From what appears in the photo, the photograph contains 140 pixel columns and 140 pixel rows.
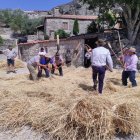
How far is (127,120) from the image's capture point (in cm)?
630

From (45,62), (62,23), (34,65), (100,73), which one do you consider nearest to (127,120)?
(100,73)

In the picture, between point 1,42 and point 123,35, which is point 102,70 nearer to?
point 123,35

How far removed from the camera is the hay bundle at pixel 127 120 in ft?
20.6

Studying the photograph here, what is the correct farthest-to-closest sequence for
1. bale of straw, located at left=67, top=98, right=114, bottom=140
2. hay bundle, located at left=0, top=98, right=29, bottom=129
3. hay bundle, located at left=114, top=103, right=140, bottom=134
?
hay bundle, located at left=0, top=98, right=29, bottom=129, hay bundle, located at left=114, top=103, right=140, bottom=134, bale of straw, located at left=67, top=98, right=114, bottom=140

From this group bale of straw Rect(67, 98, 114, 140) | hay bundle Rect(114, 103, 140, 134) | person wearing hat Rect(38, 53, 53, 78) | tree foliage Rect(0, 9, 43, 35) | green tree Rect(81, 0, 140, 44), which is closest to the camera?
bale of straw Rect(67, 98, 114, 140)

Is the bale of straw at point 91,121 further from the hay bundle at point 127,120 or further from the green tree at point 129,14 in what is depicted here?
the green tree at point 129,14

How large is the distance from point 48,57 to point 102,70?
4.03m

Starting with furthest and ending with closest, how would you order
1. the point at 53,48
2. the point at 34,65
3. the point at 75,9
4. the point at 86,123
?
the point at 75,9 < the point at 53,48 < the point at 34,65 < the point at 86,123

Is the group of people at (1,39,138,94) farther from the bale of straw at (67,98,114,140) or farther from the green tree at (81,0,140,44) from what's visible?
the green tree at (81,0,140,44)

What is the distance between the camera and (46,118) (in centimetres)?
664

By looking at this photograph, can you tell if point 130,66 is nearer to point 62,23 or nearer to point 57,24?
point 62,23

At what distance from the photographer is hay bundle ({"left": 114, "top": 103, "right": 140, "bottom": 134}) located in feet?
20.6

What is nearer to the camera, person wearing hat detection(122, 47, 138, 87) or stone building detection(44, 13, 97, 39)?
person wearing hat detection(122, 47, 138, 87)

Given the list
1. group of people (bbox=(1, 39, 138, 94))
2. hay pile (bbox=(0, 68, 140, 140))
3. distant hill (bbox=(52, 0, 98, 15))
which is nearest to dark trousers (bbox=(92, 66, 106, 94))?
group of people (bbox=(1, 39, 138, 94))
